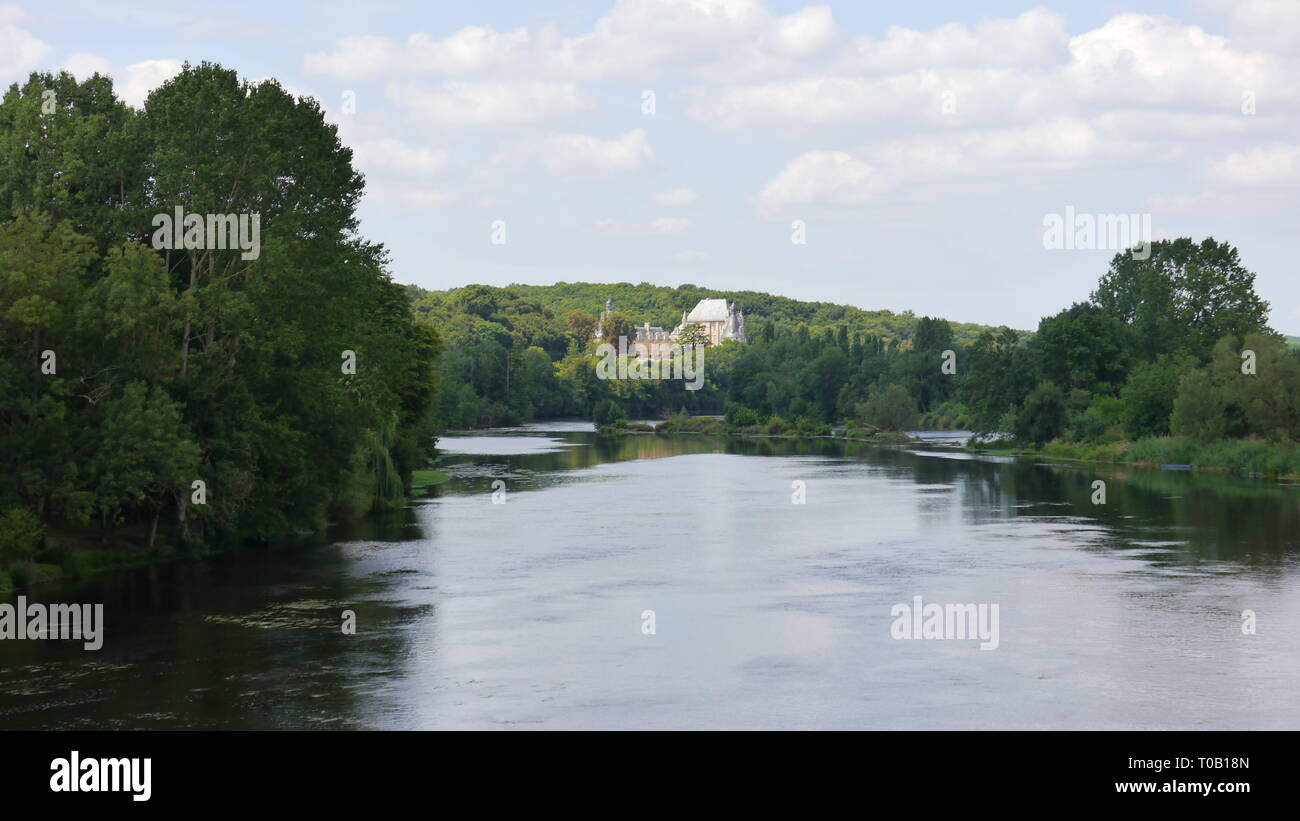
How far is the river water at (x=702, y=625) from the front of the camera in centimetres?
2227

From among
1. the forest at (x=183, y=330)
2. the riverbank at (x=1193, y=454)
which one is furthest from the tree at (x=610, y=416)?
the forest at (x=183, y=330)

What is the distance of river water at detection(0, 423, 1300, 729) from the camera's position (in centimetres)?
2227

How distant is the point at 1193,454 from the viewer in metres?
83.9

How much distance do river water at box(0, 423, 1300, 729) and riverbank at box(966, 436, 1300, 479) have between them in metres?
15.7

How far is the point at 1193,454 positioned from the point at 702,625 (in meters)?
63.8

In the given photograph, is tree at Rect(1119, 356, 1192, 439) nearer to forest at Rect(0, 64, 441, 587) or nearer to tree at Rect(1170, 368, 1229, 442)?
tree at Rect(1170, 368, 1229, 442)

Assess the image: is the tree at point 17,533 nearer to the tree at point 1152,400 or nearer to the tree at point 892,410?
the tree at point 1152,400

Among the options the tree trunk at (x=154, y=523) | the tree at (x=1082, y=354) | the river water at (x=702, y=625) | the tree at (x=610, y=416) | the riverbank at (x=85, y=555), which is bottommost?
the river water at (x=702, y=625)

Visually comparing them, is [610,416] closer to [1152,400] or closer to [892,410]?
[892,410]

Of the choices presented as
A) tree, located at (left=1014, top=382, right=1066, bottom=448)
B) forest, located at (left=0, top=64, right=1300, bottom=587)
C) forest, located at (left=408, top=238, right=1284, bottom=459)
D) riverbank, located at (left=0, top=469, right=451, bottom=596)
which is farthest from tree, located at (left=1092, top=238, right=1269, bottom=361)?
riverbank, located at (left=0, top=469, right=451, bottom=596)

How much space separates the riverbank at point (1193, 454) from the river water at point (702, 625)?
1573 centimetres

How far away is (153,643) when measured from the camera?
28.0 metres
